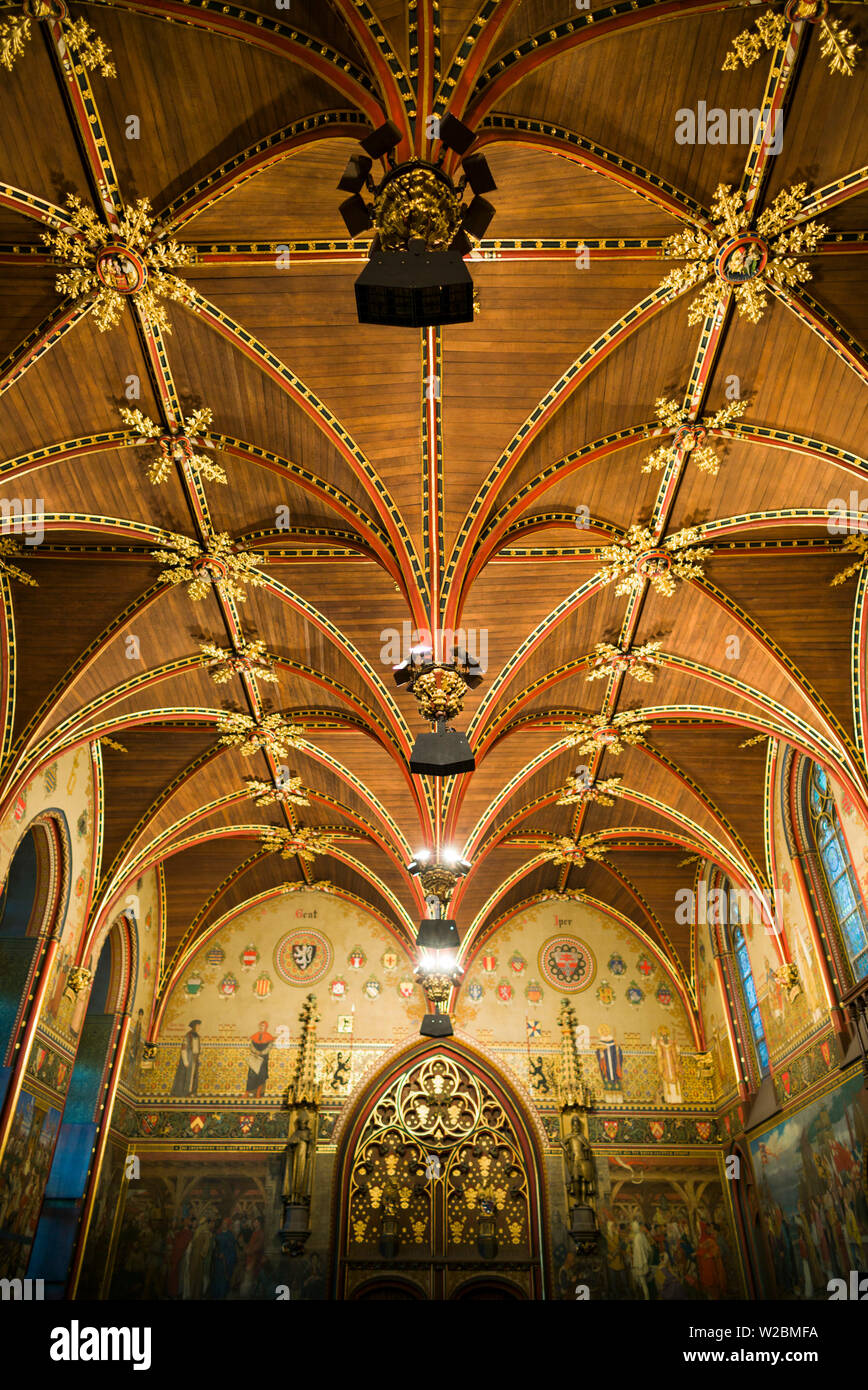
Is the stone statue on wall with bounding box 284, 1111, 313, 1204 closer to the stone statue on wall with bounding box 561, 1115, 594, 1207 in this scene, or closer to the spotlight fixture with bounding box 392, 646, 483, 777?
the stone statue on wall with bounding box 561, 1115, 594, 1207

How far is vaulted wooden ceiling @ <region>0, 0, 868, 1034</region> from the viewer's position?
8766 mm

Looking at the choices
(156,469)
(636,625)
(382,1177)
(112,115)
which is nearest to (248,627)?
Result: (156,469)

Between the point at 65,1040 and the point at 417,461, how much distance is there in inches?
495

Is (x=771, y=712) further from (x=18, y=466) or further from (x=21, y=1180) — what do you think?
(x=21, y=1180)

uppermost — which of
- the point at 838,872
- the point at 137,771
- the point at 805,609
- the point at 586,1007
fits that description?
the point at 137,771

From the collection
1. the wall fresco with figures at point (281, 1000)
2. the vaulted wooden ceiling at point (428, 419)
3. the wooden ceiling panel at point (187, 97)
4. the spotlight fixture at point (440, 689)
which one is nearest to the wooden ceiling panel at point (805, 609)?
the vaulted wooden ceiling at point (428, 419)

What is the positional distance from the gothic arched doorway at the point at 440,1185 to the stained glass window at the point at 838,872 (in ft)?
29.5

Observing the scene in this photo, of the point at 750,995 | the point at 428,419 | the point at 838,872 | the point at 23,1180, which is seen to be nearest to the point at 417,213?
the point at 428,419

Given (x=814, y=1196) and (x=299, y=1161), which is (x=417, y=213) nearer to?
(x=814, y=1196)

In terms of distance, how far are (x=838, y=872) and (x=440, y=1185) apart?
11.0 m

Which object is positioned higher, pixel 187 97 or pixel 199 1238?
pixel 187 97

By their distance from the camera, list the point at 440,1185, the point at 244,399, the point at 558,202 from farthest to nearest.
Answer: the point at 440,1185, the point at 244,399, the point at 558,202

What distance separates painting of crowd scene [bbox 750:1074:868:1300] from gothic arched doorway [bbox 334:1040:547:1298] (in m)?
4.67

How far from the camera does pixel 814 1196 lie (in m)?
15.5
